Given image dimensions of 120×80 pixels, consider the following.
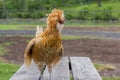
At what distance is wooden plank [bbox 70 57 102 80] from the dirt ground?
12.4 ft

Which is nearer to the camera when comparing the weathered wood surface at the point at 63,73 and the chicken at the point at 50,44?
the chicken at the point at 50,44

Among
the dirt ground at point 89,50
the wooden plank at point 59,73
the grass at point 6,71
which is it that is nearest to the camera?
the wooden plank at point 59,73

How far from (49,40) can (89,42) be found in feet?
52.1

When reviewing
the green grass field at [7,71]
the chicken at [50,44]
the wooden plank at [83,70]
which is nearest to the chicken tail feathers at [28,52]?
the chicken at [50,44]

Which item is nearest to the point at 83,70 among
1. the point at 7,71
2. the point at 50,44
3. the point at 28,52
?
the point at 28,52

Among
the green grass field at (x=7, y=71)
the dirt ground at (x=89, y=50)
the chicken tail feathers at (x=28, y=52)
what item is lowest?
the dirt ground at (x=89, y=50)

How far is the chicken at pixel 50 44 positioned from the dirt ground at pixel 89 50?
6.15 meters

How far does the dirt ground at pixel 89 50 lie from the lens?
518 inches

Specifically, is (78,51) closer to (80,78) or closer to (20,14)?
(80,78)

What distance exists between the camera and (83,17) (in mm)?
46750

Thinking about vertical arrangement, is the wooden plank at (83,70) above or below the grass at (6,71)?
above

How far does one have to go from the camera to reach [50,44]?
160 inches

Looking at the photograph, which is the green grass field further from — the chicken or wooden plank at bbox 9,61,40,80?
the chicken

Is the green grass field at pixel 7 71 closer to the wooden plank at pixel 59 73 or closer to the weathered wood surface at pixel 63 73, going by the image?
the weathered wood surface at pixel 63 73
